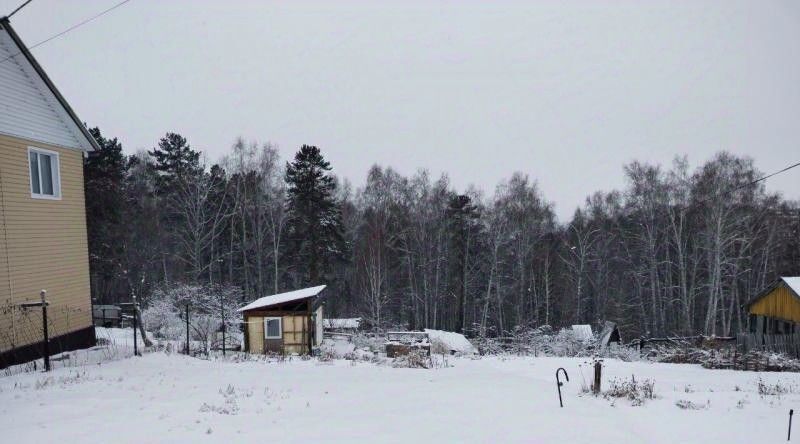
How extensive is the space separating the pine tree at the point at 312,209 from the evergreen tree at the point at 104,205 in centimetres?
1104

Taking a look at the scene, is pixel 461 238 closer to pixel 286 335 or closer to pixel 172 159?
pixel 286 335

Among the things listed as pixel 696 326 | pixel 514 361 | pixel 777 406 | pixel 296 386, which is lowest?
pixel 696 326

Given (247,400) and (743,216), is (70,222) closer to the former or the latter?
(247,400)

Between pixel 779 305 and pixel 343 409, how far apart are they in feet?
71.8

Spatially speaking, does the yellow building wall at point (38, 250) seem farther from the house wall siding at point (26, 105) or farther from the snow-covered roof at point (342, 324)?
the snow-covered roof at point (342, 324)

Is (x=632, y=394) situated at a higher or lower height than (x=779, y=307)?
higher

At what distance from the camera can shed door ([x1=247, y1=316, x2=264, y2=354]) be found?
65.7 feet

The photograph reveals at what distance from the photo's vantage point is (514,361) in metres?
14.1

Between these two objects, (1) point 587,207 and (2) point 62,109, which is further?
(1) point 587,207

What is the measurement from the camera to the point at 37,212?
11.7 m

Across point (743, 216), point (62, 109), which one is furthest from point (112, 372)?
point (743, 216)

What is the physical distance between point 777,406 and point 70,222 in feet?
57.1

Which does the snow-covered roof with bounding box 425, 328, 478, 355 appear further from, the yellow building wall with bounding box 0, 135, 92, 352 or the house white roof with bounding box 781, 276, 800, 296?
the yellow building wall with bounding box 0, 135, 92, 352

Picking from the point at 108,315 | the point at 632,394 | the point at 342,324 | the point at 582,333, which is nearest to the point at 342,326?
the point at 342,324
